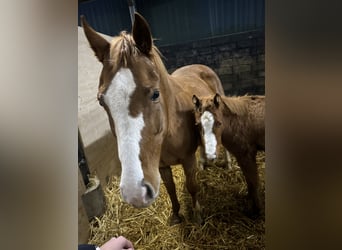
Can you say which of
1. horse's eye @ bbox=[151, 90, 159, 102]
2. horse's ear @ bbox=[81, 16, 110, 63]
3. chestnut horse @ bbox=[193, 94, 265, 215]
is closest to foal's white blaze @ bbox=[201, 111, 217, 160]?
chestnut horse @ bbox=[193, 94, 265, 215]

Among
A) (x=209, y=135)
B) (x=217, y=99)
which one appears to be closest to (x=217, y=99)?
(x=217, y=99)

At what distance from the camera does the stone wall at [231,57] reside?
542mm

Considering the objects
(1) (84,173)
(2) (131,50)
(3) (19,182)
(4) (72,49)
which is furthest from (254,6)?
(1) (84,173)

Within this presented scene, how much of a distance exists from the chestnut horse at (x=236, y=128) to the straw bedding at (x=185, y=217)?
0.05m

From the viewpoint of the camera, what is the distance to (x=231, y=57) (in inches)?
23.5

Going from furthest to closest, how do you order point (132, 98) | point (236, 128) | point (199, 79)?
point (236, 128)
point (199, 79)
point (132, 98)

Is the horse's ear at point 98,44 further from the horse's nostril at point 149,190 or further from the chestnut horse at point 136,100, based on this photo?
the horse's nostril at point 149,190

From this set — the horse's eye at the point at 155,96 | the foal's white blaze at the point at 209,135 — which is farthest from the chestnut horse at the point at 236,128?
the horse's eye at the point at 155,96

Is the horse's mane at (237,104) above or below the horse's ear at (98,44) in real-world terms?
below

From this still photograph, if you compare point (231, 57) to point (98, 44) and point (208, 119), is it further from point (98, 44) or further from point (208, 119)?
point (98, 44)

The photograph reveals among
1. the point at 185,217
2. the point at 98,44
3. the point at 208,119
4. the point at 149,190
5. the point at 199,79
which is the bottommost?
the point at 185,217

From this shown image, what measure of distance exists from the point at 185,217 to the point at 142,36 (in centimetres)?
49

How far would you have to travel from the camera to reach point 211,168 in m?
0.71

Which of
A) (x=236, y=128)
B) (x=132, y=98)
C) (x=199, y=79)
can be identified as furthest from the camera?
(x=236, y=128)
